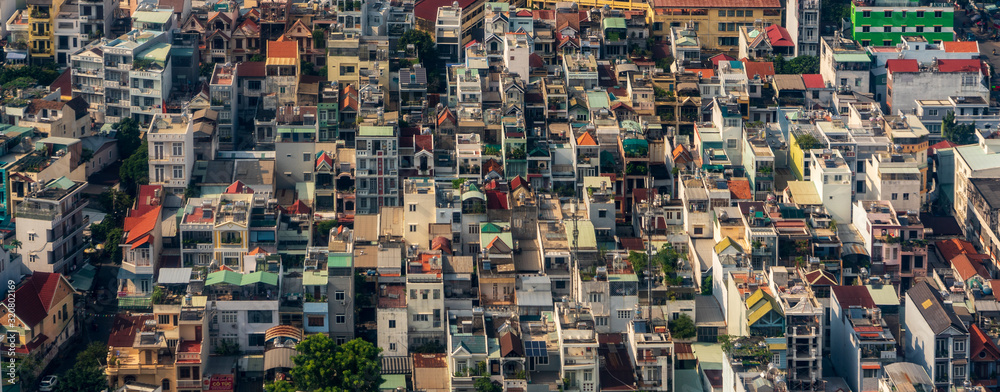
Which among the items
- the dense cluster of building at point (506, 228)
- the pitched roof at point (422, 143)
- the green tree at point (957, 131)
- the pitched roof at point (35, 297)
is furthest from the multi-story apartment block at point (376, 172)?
the green tree at point (957, 131)

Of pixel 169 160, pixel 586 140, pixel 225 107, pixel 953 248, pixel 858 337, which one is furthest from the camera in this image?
pixel 225 107

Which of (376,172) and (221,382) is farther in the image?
(376,172)

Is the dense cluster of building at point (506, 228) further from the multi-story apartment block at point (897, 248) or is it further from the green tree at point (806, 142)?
the green tree at point (806, 142)

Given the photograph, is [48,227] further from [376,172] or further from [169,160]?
[376,172]

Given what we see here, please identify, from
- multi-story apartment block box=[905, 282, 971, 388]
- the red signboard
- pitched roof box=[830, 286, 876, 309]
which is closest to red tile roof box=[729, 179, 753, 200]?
pitched roof box=[830, 286, 876, 309]

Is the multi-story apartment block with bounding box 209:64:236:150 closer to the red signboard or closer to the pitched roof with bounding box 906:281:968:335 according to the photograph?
the red signboard

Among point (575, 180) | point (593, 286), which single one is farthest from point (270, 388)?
point (575, 180)

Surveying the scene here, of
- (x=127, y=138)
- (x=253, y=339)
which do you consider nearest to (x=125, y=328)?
(x=253, y=339)
